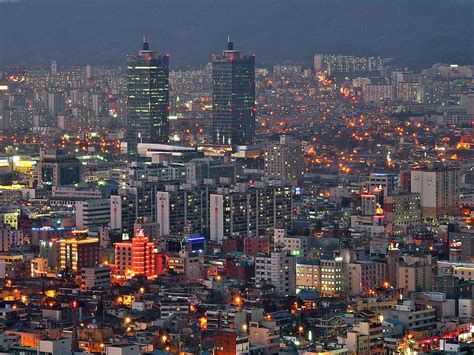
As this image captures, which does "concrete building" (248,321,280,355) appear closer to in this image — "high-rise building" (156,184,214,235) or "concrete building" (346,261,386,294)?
"concrete building" (346,261,386,294)

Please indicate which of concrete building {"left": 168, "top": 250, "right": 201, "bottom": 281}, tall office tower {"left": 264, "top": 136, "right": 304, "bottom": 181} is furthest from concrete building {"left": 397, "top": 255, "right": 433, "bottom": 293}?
tall office tower {"left": 264, "top": 136, "right": 304, "bottom": 181}

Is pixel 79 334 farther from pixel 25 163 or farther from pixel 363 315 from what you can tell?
pixel 25 163

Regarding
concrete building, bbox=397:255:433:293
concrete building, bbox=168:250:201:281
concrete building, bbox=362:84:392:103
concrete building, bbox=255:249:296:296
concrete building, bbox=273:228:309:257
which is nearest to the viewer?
concrete building, bbox=397:255:433:293

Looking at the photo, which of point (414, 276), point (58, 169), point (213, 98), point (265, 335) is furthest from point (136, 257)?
point (213, 98)

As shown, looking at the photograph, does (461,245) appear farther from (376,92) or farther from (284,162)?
(376,92)

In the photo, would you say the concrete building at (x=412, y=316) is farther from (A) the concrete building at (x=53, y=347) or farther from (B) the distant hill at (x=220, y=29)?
(B) the distant hill at (x=220, y=29)

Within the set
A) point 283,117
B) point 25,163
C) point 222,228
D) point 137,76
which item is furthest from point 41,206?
point 283,117

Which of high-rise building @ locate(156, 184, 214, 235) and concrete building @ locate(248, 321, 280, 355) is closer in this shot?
concrete building @ locate(248, 321, 280, 355)

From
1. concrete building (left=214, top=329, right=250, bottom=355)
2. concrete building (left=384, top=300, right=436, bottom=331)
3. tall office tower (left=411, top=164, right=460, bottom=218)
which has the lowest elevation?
concrete building (left=214, top=329, right=250, bottom=355)
